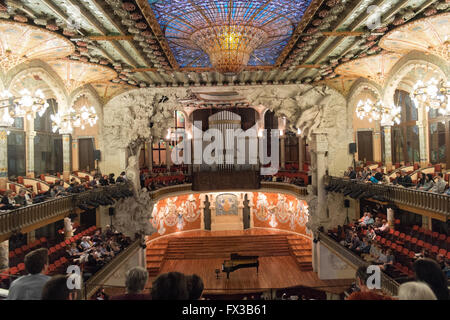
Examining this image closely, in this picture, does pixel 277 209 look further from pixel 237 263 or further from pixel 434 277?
pixel 434 277

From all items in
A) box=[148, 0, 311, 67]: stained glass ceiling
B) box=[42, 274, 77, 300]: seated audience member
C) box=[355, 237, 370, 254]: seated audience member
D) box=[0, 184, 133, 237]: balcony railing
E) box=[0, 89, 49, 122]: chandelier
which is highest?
box=[148, 0, 311, 67]: stained glass ceiling

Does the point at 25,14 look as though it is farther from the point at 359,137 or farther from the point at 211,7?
the point at 359,137

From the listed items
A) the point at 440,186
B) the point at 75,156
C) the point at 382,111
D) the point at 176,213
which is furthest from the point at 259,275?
the point at 75,156

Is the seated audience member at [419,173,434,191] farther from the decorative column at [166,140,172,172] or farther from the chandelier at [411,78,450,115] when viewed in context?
the decorative column at [166,140,172,172]

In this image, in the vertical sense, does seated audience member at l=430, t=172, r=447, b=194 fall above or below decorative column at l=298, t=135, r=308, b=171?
below

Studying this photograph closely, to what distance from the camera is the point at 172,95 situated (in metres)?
15.9

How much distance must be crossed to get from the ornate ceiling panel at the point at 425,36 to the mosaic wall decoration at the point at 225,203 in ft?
50.9

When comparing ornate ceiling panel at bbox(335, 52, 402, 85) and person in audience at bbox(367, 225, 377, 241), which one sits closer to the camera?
person in audience at bbox(367, 225, 377, 241)

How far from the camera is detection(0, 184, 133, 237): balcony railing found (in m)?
7.89

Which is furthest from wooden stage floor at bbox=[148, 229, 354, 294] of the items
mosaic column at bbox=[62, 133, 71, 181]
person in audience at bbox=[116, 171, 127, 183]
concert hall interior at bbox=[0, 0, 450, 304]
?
mosaic column at bbox=[62, 133, 71, 181]

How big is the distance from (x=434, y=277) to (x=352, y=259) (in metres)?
10.0

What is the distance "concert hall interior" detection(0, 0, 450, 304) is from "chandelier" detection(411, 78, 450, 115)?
1.8 inches

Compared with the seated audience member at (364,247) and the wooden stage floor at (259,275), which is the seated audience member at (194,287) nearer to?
the seated audience member at (364,247)
